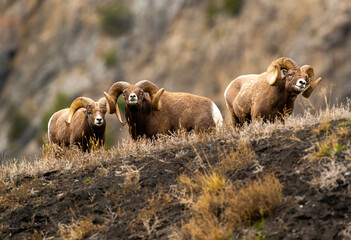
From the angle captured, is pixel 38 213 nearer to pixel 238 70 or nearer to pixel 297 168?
pixel 297 168

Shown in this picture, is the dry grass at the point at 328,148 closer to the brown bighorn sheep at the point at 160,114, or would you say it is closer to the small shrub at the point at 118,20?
the brown bighorn sheep at the point at 160,114

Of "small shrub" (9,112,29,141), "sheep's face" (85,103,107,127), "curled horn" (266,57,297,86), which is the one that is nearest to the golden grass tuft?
"curled horn" (266,57,297,86)

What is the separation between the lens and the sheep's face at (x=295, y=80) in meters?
12.0

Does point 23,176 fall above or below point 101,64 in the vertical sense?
below

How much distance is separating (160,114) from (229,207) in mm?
6070

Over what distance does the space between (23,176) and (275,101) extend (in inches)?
207

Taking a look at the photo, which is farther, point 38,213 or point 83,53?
point 83,53

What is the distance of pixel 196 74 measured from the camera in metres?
47.9

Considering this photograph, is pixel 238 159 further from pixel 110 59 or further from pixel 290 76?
pixel 110 59

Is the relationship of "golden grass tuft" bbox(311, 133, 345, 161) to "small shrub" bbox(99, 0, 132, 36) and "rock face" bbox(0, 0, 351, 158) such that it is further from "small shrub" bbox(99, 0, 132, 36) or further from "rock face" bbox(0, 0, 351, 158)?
"small shrub" bbox(99, 0, 132, 36)

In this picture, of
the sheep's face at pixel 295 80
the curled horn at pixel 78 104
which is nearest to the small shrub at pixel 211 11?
the curled horn at pixel 78 104

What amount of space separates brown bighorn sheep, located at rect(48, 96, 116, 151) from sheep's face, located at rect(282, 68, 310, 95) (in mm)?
3996

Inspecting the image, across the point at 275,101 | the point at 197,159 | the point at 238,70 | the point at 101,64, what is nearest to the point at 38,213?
the point at 197,159

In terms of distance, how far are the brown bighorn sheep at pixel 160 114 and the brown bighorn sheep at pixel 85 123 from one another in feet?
1.73
